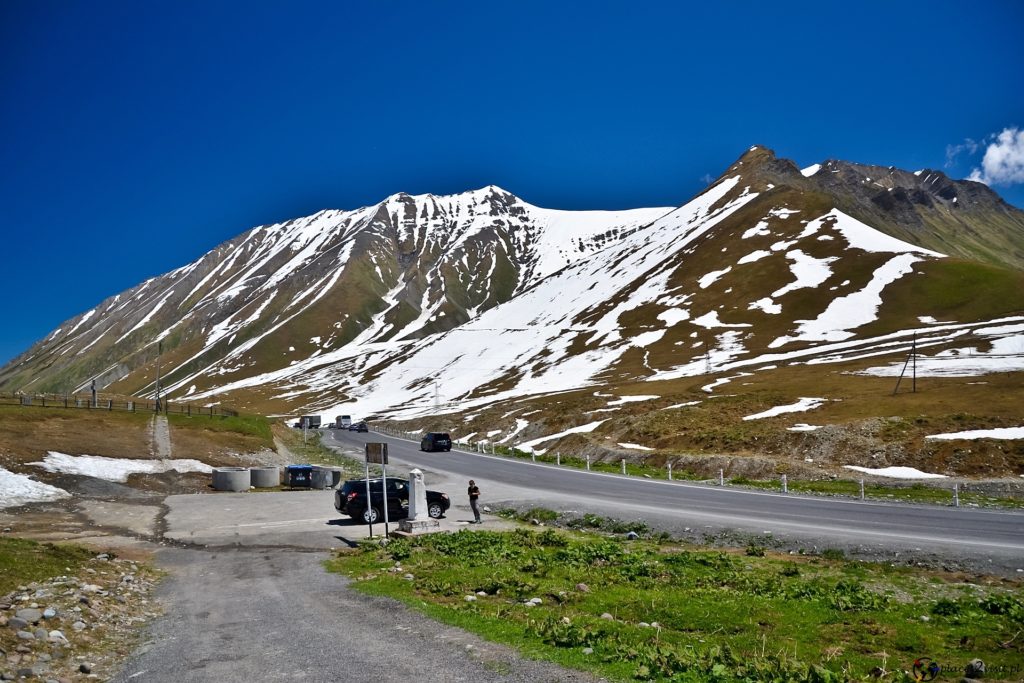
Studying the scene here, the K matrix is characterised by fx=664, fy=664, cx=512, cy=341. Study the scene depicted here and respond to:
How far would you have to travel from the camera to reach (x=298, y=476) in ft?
Answer: 140

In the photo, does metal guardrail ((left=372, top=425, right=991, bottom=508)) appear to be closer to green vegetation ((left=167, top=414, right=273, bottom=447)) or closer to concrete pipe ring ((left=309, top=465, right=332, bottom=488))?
concrete pipe ring ((left=309, top=465, right=332, bottom=488))

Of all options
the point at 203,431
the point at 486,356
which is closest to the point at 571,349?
the point at 486,356

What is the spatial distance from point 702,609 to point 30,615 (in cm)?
1236

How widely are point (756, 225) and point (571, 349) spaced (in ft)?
227

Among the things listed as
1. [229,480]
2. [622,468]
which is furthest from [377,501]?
[622,468]

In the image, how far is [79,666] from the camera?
33.7 ft

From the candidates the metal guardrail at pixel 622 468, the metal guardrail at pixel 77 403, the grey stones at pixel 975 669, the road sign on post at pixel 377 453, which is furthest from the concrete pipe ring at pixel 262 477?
the grey stones at pixel 975 669

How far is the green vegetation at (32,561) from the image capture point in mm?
14609

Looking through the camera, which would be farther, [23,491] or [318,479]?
[318,479]

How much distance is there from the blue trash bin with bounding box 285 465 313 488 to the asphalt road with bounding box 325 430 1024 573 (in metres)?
10.1

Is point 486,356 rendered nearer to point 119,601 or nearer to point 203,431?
point 203,431

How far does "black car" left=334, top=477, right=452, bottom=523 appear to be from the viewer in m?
28.8

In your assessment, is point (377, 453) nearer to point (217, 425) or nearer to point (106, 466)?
point (106, 466)

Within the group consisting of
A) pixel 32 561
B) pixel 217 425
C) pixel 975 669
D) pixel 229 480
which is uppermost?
Answer: pixel 217 425
